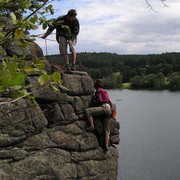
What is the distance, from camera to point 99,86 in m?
12.6

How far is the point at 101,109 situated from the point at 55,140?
6.73 ft

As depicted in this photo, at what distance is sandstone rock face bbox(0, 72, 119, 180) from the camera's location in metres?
10.1

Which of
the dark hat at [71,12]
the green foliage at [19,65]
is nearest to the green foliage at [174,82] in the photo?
the dark hat at [71,12]

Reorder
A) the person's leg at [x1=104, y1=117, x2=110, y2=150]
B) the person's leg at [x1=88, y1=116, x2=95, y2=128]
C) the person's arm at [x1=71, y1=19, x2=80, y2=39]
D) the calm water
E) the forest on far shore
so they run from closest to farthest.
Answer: the person's arm at [x1=71, y1=19, x2=80, y2=39], the person's leg at [x1=88, y1=116, x2=95, y2=128], the person's leg at [x1=104, y1=117, x2=110, y2=150], the calm water, the forest on far shore

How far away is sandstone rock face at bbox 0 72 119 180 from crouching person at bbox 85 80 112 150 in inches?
8.3

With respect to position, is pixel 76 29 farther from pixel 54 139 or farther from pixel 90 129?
pixel 54 139

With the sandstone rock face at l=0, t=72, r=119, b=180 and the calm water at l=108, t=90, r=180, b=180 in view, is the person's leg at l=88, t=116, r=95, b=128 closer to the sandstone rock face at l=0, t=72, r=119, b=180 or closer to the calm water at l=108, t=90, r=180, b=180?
the sandstone rock face at l=0, t=72, r=119, b=180

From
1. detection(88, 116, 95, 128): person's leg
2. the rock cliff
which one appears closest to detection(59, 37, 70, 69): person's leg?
the rock cliff

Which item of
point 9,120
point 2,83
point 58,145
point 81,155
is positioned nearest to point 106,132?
point 81,155

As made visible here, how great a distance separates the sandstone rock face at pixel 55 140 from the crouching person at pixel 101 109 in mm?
210

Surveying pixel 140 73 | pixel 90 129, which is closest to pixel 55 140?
pixel 90 129

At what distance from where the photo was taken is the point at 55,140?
447 inches

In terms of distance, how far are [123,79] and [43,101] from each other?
146m

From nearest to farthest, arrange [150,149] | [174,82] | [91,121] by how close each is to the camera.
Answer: [91,121] → [150,149] → [174,82]
